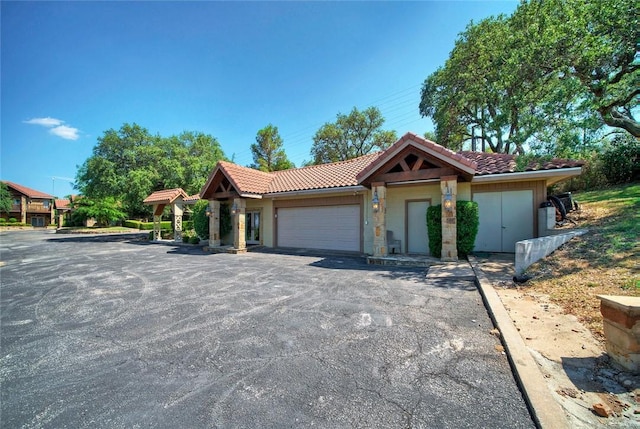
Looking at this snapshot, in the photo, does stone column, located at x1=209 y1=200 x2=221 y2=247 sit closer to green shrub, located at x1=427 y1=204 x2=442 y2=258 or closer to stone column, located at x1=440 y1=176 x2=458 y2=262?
green shrub, located at x1=427 y1=204 x2=442 y2=258

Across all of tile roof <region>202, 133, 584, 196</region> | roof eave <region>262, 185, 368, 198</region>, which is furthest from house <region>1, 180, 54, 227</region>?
roof eave <region>262, 185, 368, 198</region>

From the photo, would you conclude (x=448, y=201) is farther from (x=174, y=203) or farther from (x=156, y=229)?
(x=156, y=229)

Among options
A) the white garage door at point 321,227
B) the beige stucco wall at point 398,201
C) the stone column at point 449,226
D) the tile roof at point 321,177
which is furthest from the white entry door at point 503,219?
the tile roof at point 321,177

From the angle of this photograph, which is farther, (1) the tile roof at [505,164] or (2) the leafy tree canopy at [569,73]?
(1) the tile roof at [505,164]

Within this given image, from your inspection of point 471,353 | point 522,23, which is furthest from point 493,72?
point 471,353

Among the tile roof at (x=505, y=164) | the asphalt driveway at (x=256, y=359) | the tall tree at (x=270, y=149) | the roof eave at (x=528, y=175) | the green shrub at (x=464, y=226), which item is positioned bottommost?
the asphalt driveway at (x=256, y=359)

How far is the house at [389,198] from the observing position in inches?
390

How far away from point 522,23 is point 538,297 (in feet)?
55.5

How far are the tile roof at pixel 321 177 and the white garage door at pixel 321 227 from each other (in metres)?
1.25

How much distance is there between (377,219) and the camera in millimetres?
10906

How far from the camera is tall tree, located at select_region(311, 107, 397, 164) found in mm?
33688

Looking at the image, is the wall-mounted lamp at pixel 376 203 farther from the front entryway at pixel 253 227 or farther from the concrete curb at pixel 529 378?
the front entryway at pixel 253 227

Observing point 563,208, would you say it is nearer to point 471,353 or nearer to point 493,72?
point 493,72

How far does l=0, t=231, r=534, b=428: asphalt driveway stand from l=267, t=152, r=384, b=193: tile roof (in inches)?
304
